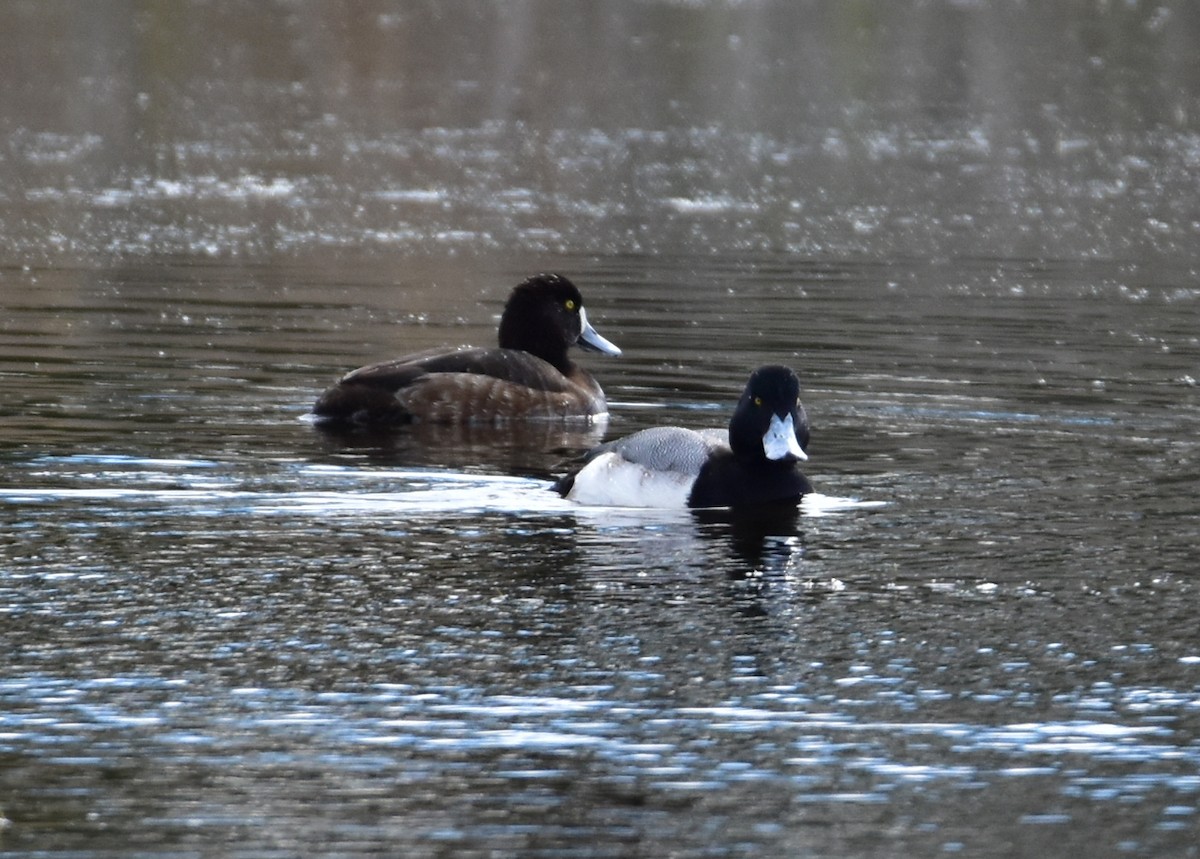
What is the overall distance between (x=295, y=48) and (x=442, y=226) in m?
28.3

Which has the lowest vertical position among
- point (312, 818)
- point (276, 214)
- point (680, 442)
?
point (312, 818)

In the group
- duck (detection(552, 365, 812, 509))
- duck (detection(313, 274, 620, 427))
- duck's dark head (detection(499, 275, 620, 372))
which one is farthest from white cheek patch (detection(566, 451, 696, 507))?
duck's dark head (detection(499, 275, 620, 372))

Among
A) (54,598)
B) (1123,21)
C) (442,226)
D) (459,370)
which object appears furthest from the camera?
(1123,21)

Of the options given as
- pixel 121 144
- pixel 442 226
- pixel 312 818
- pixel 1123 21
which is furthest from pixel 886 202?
pixel 1123 21

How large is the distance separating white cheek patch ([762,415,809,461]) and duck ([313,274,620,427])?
11.4 ft

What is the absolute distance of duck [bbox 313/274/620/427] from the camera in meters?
14.2

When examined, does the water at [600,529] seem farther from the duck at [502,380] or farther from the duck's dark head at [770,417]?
the duck's dark head at [770,417]

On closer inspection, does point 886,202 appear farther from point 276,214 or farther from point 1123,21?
point 1123,21

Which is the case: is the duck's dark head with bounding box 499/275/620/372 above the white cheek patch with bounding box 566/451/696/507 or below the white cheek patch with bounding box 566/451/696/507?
above

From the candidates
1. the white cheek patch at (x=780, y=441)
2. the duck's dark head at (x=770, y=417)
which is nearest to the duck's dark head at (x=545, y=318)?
the duck's dark head at (x=770, y=417)

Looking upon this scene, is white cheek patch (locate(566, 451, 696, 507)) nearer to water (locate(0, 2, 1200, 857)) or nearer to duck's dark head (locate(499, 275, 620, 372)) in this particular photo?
water (locate(0, 2, 1200, 857))

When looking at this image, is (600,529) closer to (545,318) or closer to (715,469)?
(715,469)

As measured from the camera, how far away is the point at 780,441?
11570mm

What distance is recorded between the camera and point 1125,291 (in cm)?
2112
